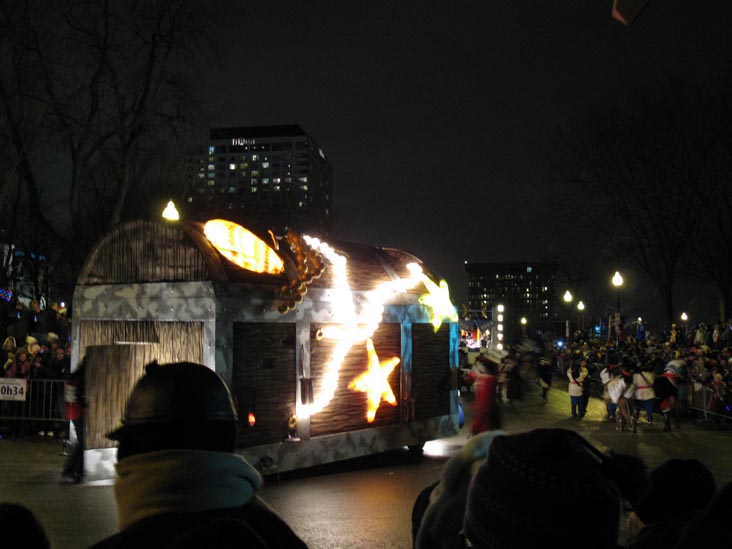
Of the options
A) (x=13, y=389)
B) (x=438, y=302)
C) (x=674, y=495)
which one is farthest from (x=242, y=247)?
(x=674, y=495)

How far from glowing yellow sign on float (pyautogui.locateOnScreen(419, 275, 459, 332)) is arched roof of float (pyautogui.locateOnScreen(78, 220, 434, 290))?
6.86ft

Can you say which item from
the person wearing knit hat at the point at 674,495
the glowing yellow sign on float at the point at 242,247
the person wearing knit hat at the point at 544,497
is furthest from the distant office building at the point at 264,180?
the person wearing knit hat at the point at 544,497

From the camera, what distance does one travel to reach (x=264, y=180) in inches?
3381

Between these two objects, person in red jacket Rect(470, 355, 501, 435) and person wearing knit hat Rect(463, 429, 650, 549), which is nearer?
person wearing knit hat Rect(463, 429, 650, 549)

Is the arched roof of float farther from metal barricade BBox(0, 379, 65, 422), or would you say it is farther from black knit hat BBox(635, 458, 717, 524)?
black knit hat BBox(635, 458, 717, 524)

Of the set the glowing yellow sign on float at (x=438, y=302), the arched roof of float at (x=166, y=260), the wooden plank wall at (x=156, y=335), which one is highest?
the arched roof of float at (x=166, y=260)

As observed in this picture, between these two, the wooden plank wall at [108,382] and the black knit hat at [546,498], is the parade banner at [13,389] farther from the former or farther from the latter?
the black knit hat at [546,498]

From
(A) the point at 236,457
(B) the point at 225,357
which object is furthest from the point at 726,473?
(A) the point at 236,457

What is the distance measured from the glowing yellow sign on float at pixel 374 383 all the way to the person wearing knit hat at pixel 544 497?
10.6 metres

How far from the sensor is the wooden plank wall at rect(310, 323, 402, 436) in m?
11.9

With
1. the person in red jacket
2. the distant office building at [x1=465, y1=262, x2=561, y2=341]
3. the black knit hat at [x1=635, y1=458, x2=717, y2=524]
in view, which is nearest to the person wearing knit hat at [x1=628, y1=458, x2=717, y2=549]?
the black knit hat at [x1=635, y1=458, x2=717, y2=524]

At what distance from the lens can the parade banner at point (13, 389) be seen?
14727 millimetres

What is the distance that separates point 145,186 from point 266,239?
25232 millimetres

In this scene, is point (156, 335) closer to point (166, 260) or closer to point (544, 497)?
point (166, 260)
